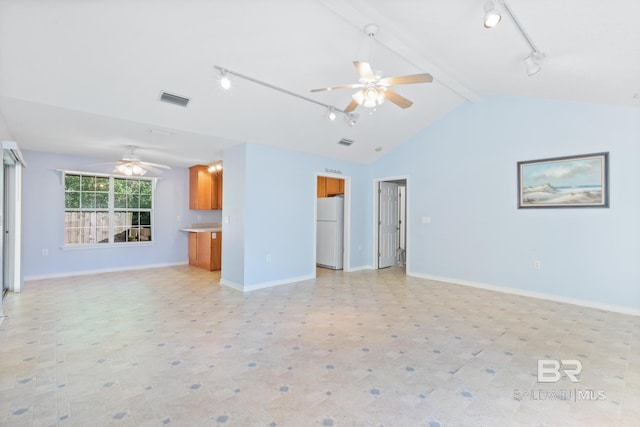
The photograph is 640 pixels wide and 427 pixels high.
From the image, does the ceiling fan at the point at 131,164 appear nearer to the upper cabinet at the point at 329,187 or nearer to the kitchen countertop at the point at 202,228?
the kitchen countertop at the point at 202,228

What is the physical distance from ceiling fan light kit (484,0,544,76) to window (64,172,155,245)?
23.5 ft

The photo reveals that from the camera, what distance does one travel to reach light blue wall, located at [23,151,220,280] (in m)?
5.86

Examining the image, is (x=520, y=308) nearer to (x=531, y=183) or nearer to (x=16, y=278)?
(x=531, y=183)

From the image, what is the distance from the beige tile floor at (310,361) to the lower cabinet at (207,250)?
2.21m

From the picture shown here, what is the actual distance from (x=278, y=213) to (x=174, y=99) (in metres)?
2.49

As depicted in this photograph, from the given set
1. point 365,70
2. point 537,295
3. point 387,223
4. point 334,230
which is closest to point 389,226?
point 387,223

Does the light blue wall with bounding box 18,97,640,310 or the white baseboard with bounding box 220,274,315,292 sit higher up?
the light blue wall with bounding box 18,97,640,310

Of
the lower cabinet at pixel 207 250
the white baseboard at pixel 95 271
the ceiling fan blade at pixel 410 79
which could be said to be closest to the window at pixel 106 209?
the white baseboard at pixel 95 271

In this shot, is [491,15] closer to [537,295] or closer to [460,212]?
[460,212]

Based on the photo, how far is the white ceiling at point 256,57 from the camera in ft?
8.63

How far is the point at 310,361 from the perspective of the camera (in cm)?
268

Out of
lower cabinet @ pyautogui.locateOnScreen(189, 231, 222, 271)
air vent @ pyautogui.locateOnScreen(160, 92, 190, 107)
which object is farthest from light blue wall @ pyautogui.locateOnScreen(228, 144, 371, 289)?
lower cabinet @ pyautogui.locateOnScreen(189, 231, 222, 271)

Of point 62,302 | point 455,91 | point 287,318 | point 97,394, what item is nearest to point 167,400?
point 97,394

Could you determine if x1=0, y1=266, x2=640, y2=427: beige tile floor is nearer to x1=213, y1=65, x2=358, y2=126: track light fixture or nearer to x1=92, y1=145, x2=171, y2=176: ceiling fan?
x1=92, y1=145, x2=171, y2=176: ceiling fan
